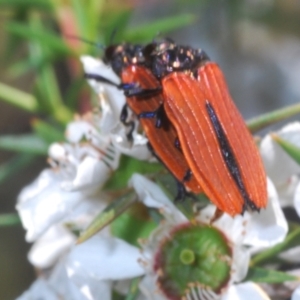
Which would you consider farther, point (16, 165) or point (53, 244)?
point (16, 165)

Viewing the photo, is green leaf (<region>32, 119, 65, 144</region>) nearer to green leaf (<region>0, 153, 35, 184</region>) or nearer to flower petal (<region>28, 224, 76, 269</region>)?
green leaf (<region>0, 153, 35, 184</region>)

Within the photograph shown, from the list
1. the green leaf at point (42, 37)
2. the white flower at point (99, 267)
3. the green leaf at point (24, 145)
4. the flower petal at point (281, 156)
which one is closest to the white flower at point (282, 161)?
the flower petal at point (281, 156)

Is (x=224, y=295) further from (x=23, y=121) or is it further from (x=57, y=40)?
(x=23, y=121)

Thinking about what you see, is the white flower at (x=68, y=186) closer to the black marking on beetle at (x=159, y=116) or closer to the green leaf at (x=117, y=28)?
the black marking on beetle at (x=159, y=116)

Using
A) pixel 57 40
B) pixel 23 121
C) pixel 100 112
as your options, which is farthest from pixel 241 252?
pixel 23 121

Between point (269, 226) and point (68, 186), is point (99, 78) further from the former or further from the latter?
point (269, 226)

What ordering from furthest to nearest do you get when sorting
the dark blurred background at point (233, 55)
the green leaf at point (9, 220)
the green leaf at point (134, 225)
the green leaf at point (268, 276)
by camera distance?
the dark blurred background at point (233, 55) < the green leaf at point (9, 220) < the green leaf at point (134, 225) < the green leaf at point (268, 276)

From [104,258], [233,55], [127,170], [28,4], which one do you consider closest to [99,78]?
[127,170]
